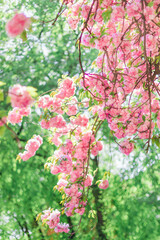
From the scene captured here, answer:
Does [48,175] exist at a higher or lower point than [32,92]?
lower

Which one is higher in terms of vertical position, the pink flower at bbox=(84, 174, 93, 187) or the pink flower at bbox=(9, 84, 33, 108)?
the pink flower at bbox=(9, 84, 33, 108)

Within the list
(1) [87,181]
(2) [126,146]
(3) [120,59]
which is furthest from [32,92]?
(1) [87,181]

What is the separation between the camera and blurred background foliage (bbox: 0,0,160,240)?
6789 millimetres

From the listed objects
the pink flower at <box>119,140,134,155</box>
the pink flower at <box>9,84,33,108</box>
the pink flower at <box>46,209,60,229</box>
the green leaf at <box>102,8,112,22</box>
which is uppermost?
the green leaf at <box>102,8,112,22</box>

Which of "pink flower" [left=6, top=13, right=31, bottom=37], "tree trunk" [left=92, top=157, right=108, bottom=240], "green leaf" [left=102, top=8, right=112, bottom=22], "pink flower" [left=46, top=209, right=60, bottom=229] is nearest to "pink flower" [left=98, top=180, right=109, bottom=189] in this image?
"pink flower" [left=46, top=209, right=60, bottom=229]

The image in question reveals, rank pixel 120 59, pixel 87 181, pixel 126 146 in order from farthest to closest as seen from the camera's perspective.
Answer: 1. pixel 87 181
2. pixel 126 146
3. pixel 120 59

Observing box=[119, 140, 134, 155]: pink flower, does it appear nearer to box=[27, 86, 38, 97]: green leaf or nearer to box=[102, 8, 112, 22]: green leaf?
box=[102, 8, 112, 22]: green leaf

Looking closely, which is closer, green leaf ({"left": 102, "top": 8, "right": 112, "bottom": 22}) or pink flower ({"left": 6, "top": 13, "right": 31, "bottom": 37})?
pink flower ({"left": 6, "top": 13, "right": 31, "bottom": 37})

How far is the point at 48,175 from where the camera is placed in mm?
7117

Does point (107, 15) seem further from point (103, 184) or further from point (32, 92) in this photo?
point (103, 184)

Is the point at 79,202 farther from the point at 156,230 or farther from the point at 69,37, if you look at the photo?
the point at 69,37

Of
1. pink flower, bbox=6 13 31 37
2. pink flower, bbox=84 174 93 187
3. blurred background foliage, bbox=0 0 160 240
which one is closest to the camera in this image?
pink flower, bbox=6 13 31 37

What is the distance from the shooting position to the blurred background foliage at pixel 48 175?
6.79m

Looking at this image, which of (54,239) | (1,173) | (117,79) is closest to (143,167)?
(54,239)
